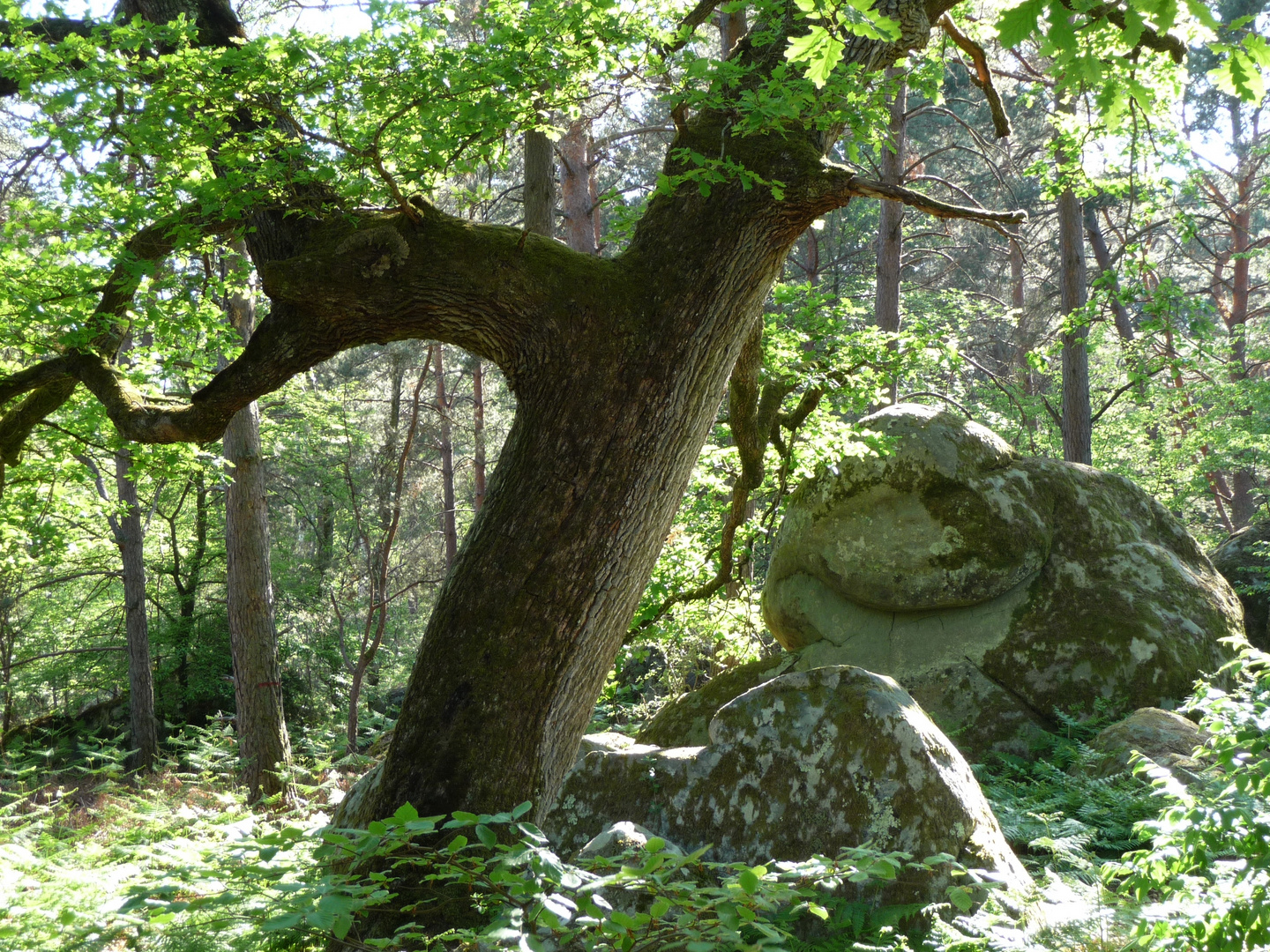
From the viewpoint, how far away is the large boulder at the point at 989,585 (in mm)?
7605

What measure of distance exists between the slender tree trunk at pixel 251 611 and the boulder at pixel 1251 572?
1123 centimetres

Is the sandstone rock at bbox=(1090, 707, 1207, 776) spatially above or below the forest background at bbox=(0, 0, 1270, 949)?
below

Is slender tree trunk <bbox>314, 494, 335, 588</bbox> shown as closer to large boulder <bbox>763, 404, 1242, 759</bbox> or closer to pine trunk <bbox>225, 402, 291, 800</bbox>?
pine trunk <bbox>225, 402, 291, 800</bbox>

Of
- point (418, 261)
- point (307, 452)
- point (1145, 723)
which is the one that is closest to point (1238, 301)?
point (1145, 723)

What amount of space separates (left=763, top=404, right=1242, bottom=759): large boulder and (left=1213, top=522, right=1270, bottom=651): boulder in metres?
2.84

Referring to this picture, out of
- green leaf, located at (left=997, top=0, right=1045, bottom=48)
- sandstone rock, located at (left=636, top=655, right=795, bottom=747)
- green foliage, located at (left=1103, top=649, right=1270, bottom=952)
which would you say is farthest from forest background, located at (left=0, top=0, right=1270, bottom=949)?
green foliage, located at (left=1103, top=649, right=1270, bottom=952)

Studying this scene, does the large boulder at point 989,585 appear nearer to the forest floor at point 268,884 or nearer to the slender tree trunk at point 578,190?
the forest floor at point 268,884

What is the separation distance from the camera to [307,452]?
47.3ft

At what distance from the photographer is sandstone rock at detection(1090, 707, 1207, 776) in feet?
18.3

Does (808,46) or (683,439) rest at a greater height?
(808,46)

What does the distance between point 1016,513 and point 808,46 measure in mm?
7261

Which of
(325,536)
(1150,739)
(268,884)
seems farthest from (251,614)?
(1150,739)

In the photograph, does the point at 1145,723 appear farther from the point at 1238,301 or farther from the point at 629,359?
the point at 1238,301

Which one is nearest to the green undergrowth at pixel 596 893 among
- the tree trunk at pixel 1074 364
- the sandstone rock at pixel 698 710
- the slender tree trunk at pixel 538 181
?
the sandstone rock at pixel 698 710
